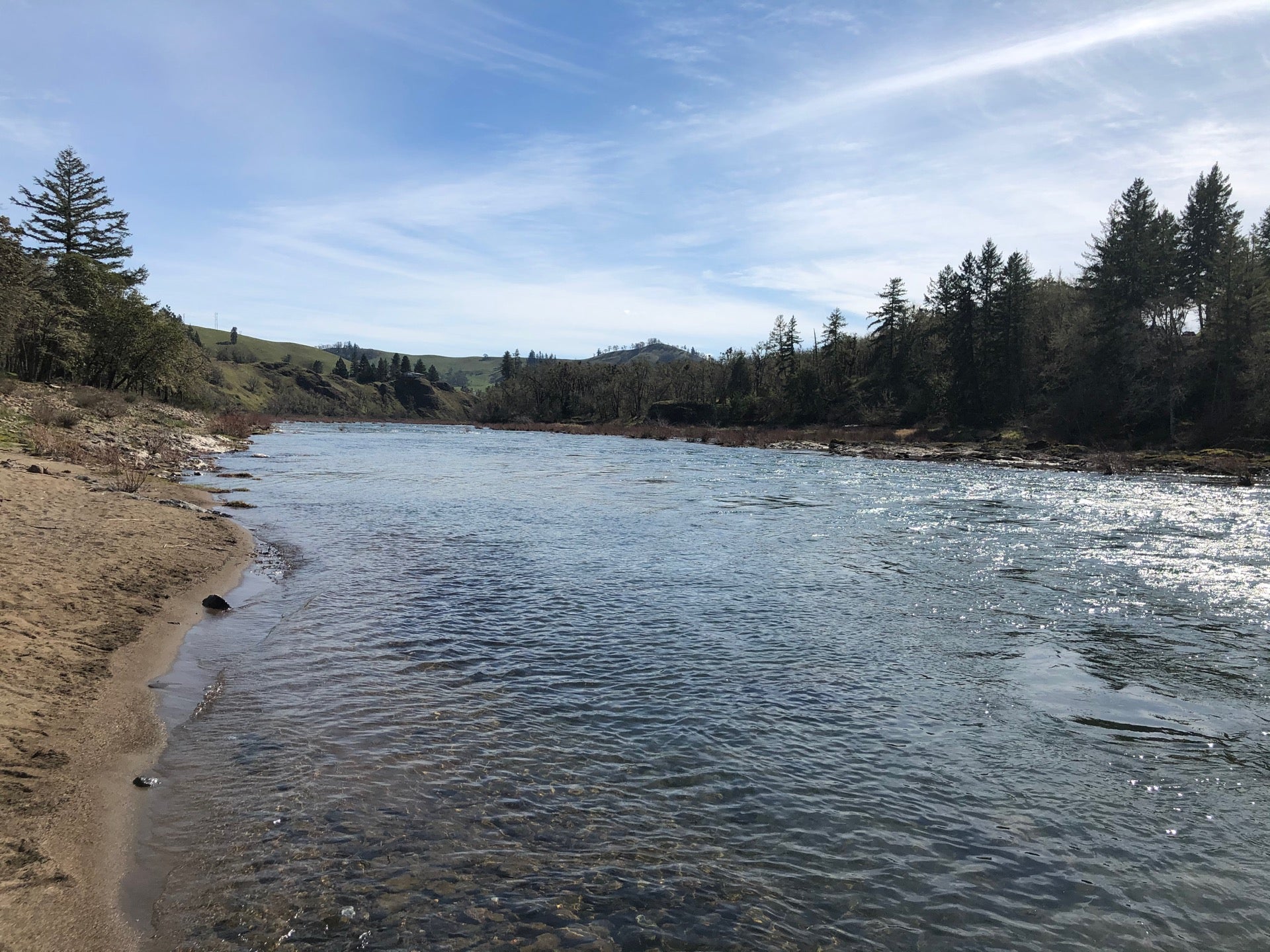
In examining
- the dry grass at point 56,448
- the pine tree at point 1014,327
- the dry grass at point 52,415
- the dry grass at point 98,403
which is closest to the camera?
the dry grass at point 56,448

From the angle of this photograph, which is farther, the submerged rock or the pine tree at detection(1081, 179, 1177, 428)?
the pine tree at detection(1081, 179, 1177, 428)

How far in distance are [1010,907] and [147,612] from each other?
12.2 meters

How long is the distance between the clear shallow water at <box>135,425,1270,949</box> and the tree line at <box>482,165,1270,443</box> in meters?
49.7

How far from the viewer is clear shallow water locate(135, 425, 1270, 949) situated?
496 cm

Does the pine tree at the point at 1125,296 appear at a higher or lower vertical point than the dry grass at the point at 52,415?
higher

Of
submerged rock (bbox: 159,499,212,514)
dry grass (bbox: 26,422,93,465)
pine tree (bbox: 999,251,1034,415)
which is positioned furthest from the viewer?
pine tree (bbox: 999,251,1034,415)

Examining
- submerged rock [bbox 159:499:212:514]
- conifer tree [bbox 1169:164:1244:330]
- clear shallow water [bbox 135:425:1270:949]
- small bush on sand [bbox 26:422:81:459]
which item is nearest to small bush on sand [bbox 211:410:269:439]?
small bush on sand [bbox 26:422:81:459]

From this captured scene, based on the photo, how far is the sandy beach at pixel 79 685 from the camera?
181 inches

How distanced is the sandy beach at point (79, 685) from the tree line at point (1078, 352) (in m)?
63.5

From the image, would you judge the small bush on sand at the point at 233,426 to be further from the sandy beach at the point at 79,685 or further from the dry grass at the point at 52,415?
the sandy beach at the point at 79,685

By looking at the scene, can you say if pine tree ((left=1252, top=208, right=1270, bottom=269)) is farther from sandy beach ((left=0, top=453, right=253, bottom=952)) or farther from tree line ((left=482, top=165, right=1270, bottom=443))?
sandy beach ((left=0, top=453, right=253, bottom=952))

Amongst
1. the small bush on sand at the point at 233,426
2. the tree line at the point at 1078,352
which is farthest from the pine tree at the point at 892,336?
the small bush on sand at the point at 233,426

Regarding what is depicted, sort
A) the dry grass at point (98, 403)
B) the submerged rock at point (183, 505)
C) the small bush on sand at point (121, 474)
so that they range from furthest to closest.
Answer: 1. the dry grass at point (98, 403)
2. the small bush on sand at point (121, 474)
3. the submerged rock at point (183, 505)

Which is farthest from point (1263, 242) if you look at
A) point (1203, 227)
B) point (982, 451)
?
point (982, 451)
